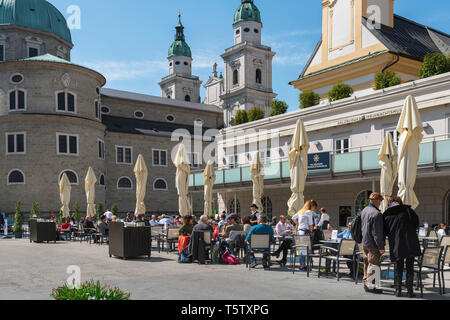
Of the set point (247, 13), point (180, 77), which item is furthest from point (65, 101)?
point (180, 77)

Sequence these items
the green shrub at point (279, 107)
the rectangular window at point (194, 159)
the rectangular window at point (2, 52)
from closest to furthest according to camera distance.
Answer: the green shrub at point (279, 107)
the rectangular window at point (2, 52)
the rectangular window at point (194, 159)

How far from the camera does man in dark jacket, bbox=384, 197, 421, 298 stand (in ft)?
26.5

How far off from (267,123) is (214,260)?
64.1 ft

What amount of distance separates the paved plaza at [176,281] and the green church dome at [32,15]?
1676 inches

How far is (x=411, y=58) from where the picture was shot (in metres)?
29.5

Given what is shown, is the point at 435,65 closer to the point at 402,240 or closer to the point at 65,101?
the point at 402,240

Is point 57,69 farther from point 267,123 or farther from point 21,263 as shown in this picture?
point 21,263

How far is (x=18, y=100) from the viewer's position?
1682 inches

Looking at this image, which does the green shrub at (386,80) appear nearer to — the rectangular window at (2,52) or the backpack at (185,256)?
the backpack at (185,256)

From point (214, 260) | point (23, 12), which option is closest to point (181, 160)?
point (214, 260)

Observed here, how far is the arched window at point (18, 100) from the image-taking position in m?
42.7

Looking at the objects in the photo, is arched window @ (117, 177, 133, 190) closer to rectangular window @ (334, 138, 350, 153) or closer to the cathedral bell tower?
rectangular window @ (334, 138, 350, 153)

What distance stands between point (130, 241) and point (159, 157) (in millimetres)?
40171

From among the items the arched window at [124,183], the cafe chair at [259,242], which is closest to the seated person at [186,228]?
the cafe chair at [259,242]
